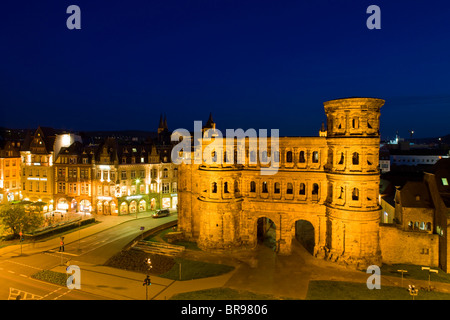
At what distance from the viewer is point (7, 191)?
8556 cm

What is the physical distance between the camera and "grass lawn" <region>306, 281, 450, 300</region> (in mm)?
34438

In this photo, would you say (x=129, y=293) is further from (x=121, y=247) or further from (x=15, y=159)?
(x=15, y=159)

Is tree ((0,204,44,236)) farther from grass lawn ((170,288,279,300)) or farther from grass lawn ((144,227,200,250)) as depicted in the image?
grass lawn ((170,288,279,300))

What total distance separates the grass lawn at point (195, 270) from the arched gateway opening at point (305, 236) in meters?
14.7

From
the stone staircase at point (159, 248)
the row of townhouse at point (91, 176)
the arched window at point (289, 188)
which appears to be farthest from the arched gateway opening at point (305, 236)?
the row of townhouse at point (91, 176)

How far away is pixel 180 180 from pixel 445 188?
4016 centimetres

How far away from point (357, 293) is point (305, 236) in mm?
21413

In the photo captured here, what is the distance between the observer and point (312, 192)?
4747 centimetres

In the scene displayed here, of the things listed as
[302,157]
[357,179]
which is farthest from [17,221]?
[357,179]

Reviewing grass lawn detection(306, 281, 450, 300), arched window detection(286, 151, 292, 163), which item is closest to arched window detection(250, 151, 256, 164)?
arched window detection(286, 151, 292, 163)

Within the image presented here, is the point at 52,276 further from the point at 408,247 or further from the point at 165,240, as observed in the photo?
the point at 408,247

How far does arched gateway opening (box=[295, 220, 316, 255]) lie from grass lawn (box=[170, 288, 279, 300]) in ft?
52.6

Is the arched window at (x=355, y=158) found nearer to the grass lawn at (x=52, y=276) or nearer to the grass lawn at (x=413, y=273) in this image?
the grass lawn at (x=413, y=273)

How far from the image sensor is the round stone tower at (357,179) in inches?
1666
